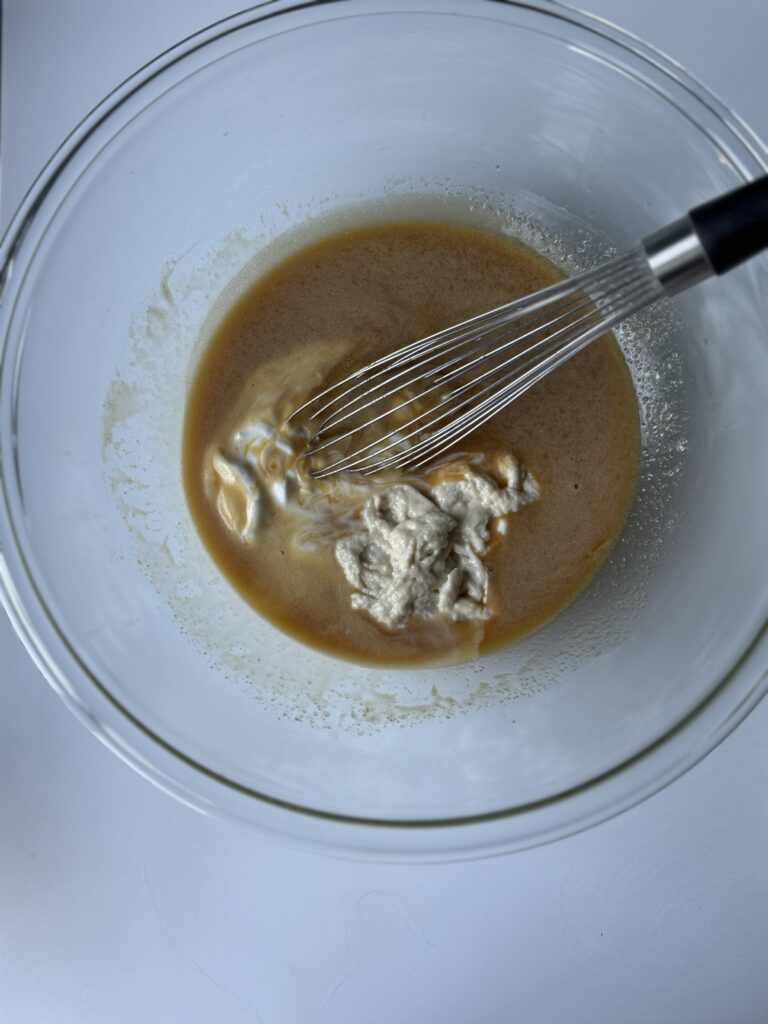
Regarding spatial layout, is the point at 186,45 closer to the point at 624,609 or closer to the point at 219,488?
the point at 219,488

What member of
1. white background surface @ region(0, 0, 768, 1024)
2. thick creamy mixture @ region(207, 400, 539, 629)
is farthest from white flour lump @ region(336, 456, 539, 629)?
white background surface @ region(0, 0, 768, 1024)

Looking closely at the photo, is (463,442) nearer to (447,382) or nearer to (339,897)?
(447,382)

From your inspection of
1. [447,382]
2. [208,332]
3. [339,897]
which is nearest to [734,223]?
[447,382]

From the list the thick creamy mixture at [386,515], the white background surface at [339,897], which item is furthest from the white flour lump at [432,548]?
the white background surface at [339,897]

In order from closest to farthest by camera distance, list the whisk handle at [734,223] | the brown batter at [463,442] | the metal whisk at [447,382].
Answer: the whisk handle at [734,223] < the metal whisk at [447,382] < the brown batter at [463,442]

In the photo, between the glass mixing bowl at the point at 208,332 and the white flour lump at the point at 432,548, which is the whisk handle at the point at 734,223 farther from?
the white flour lump at the point at 432,548

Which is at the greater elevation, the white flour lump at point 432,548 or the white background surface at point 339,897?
the white flour lump at point 432,548

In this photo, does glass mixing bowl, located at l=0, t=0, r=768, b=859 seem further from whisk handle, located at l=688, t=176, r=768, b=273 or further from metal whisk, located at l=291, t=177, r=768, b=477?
whisk handle, located at l=688, t=176, r=768, b=273
